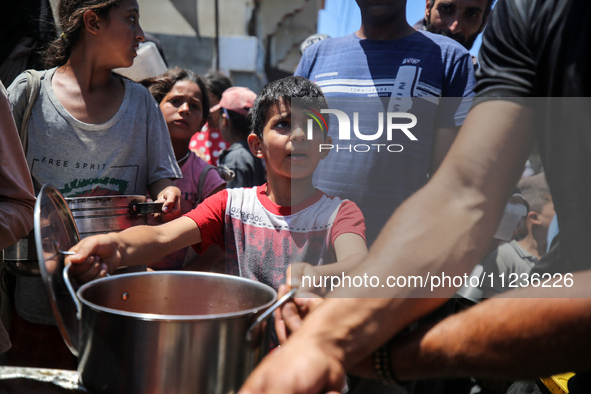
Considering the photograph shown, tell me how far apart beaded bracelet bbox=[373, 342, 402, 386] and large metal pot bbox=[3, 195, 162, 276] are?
1016 mm

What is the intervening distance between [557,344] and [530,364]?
2.0 inches

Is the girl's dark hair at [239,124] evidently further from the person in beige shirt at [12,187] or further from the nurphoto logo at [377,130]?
the person in beige shirt at [12,187]

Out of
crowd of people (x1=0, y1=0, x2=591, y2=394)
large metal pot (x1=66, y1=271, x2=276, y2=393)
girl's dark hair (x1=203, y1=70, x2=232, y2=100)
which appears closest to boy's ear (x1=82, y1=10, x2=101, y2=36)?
crowd of people (x1=0, y1=0, x2=591, y2=394)

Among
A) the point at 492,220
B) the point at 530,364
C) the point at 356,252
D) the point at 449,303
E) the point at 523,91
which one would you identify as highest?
the point at 523,91

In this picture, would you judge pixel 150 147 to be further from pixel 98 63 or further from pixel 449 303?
pixel 449 303

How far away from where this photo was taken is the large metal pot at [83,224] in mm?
1482

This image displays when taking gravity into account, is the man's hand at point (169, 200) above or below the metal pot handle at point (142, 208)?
below

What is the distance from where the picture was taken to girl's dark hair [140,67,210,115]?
Result: 2.93 m

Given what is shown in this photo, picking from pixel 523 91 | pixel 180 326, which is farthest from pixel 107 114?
pixel 523 91

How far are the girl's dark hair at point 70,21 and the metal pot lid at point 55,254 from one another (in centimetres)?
123

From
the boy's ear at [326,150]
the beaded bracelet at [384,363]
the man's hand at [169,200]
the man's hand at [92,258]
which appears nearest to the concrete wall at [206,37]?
the man's hand at [169,200]

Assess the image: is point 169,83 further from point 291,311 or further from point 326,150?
point 291,311

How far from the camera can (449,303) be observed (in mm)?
1936

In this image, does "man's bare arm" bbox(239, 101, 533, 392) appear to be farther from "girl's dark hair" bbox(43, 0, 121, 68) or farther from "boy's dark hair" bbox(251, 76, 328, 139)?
"girl's dark hair" bbox(43, 0, 121, 68)
